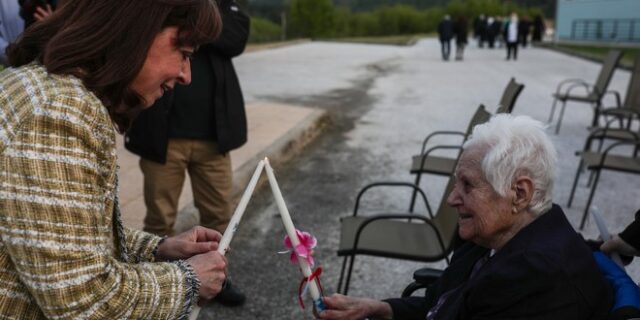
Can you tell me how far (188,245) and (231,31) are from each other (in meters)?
1.86

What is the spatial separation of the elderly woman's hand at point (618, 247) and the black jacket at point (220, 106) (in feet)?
6.64

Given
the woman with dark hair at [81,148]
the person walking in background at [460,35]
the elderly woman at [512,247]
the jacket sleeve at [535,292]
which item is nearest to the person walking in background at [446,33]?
the person walking in background at [460,35]

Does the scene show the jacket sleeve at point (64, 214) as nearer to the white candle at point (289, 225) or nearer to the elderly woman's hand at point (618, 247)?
the white candle at point (289, 225)

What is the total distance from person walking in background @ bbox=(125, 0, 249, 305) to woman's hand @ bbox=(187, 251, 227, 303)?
187 centimetres

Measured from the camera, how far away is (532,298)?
1687 millimetres

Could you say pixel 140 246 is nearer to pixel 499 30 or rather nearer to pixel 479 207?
pixel 479 207

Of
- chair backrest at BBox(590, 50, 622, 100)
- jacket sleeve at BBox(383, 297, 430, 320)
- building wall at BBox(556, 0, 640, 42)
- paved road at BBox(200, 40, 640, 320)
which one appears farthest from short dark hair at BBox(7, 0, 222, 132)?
building wall at BBox(556, 0, 640, 42)

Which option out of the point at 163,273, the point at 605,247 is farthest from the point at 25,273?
the point at 605,247

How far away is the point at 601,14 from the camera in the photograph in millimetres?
34062

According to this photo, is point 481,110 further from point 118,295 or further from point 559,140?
point 559,140

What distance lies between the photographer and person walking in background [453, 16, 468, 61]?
23016mm

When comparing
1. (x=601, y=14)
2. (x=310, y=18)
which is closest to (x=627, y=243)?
(x=601, y=14)

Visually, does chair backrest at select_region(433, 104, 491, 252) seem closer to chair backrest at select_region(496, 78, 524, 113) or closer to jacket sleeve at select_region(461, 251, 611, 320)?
chair backrest at select_region(496, 78, 524, 113)

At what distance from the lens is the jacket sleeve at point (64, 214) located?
1223 mm
